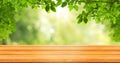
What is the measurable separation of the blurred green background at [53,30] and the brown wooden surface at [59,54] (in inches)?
1012

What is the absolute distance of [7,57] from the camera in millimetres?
5930

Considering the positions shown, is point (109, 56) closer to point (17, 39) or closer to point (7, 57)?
point (7, 57)

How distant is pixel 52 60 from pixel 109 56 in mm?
1112

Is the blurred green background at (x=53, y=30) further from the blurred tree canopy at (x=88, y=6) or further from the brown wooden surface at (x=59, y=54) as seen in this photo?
the brown wooden surface at (x=59, y=54)

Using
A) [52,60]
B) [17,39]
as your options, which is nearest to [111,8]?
[52,60]

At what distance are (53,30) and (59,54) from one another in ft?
107

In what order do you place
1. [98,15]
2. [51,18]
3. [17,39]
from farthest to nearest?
[51,18] < [17,39] < [98,15]

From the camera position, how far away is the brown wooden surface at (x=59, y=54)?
19.4ft

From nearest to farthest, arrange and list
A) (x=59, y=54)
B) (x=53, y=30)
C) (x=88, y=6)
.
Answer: (x=59, y=54), (x=88, y=6), (x=53, y=30)

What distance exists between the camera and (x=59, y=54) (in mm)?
6016

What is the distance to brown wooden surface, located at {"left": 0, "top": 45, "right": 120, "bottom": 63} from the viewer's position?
5.90m

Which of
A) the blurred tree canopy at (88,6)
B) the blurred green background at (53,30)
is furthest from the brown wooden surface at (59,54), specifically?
the blurred green background at (53,30)

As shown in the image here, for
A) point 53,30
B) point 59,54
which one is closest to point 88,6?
point 59,54

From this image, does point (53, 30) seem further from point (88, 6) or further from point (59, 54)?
point (59, 54)
